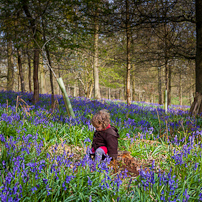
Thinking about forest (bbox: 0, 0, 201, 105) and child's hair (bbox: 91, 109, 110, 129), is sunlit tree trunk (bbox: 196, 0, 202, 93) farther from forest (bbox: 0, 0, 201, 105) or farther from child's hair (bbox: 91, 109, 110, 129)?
child's hair (bbox: 91, 109, 110, 129)

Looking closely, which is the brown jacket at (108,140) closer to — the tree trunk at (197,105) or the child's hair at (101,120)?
the child's hair at (101,120)

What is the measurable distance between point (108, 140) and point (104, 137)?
0.09 metres

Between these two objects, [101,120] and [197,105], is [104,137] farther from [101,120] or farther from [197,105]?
[197,105]

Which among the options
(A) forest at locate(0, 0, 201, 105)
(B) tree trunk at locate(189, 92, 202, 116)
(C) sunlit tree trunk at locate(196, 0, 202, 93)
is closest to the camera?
(A) forest at locate(0, 0, 201, 105)

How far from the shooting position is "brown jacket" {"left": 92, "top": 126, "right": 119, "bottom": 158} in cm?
293

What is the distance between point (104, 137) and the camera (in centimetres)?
297

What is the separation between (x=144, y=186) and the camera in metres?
1.88

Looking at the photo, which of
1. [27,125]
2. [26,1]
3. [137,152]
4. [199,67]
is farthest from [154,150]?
[26,1]

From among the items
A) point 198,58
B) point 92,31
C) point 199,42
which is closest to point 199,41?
point 199,42

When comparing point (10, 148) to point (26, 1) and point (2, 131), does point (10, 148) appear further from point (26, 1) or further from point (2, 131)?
point (26, 1)

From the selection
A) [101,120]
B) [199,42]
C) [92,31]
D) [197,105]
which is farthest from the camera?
[92,31]

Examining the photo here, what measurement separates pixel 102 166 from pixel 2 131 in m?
2.71

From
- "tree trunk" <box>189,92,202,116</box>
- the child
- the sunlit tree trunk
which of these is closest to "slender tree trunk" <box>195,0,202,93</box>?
the sunlit tree trunk

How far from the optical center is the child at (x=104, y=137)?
2916 millimetres
